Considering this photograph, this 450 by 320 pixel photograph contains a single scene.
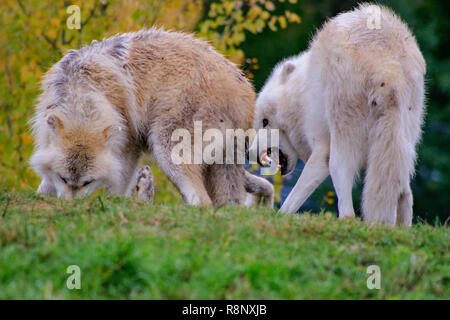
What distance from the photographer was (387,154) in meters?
5.75

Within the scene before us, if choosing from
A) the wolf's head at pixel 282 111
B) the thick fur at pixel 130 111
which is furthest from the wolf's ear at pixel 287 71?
the thick fur at pixel 130 111

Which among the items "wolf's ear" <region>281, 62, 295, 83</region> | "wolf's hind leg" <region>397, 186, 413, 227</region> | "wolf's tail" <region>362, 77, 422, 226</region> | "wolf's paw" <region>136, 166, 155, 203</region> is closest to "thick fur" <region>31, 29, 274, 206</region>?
"wolf's paw" <region>136, 166, 155, 203</region>

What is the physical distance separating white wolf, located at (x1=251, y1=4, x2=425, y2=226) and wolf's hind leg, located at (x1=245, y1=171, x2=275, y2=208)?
1020mm

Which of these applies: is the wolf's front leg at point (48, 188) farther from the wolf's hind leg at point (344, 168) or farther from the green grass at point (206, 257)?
the wolf's hind leg at point (344, 168)

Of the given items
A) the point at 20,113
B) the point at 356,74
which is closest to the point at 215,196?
the point at 356,74

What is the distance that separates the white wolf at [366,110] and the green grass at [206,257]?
2.78ft

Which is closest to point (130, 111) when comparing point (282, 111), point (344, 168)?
point (282, 111)

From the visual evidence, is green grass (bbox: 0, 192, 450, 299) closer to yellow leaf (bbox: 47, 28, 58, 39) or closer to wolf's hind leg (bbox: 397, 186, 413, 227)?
wolf's hind leg (bbox: 397, 186, 413, 227)

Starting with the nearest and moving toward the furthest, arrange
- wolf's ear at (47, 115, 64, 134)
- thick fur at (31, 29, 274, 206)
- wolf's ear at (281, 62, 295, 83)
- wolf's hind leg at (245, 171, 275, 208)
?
1. wolf's ear at (47, 115, 64, 134)
2. thick fur at (31, 29, 274, 206)
3. wolf's hind leg at (245, 171, 275, 208)
4. wolf's ear at (281, 62, 295, 83)

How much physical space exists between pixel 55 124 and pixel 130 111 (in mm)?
798

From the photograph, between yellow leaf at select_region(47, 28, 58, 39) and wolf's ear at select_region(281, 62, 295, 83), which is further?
yellow leaf at select_region(47, 28, 58, 39)

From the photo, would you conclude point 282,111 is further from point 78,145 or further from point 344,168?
point 78,145

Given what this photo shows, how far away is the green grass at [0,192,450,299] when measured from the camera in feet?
12.6
